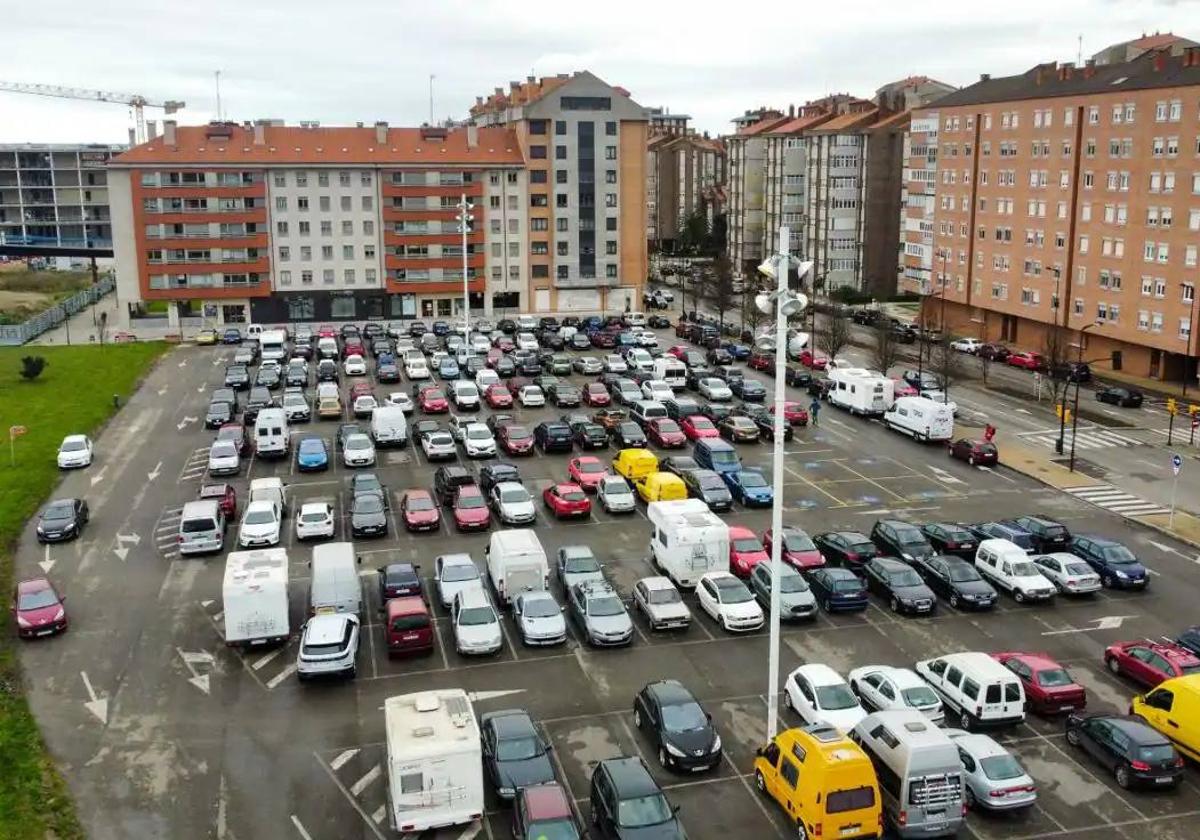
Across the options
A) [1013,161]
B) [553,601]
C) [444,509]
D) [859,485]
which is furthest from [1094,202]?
[553,601]

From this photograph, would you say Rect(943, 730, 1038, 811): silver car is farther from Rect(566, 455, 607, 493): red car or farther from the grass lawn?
Rect(566, 455, 607, 493): red car

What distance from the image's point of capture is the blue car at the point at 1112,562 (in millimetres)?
35438

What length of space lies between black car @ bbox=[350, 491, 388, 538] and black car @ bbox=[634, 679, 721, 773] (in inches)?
671

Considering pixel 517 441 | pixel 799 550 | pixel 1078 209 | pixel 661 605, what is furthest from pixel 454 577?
pixel 1078 209

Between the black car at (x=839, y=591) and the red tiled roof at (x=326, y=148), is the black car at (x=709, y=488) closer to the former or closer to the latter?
the black car at (x=839, y=591)

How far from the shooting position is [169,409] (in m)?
63.3

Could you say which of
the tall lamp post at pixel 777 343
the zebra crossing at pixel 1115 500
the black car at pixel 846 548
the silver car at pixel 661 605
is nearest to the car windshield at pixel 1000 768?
the tall lamp post at pixel 777 343

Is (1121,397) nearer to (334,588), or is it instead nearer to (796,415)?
(796,415)

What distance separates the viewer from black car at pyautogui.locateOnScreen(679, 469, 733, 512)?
143ft

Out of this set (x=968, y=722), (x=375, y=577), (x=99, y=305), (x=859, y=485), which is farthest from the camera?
(x=99, y=305)

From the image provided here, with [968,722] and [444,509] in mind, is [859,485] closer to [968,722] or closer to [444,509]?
[444,509]

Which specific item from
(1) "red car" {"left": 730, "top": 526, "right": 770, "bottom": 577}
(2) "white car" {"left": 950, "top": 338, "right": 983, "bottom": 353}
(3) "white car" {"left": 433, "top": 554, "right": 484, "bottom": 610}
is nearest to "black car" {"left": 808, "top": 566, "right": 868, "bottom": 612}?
(1) "red car" {"left": 730, "top": 526, "right": 770, "bottom": 577}

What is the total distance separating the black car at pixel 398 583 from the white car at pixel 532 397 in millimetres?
28541

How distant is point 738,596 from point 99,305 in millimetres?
97074
